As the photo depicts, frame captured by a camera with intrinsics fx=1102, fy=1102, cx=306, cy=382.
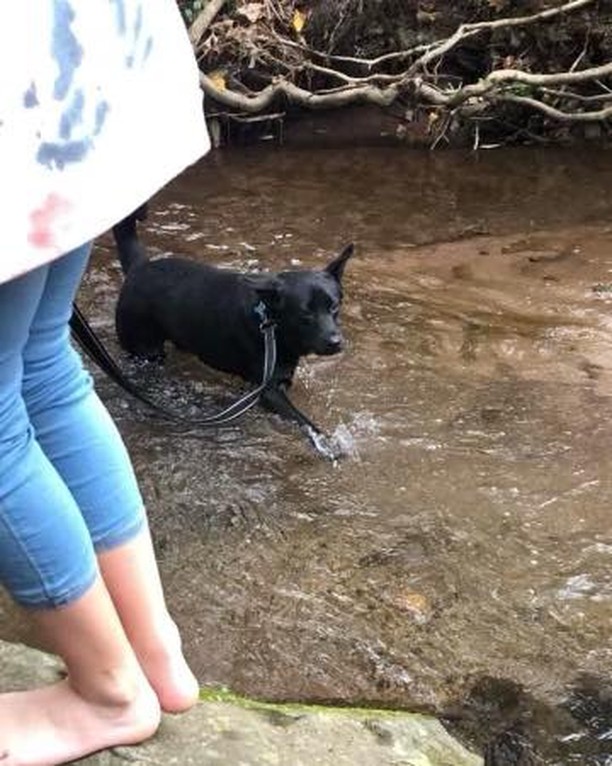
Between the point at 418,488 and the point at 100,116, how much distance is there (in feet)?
7.34

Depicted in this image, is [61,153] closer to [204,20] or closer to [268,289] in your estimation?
[268,289]

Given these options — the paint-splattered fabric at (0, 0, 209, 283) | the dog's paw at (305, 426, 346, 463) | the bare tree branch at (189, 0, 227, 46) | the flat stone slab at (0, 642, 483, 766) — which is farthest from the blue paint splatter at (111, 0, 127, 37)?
the bare tree branch at (189, 0, 227, 46)

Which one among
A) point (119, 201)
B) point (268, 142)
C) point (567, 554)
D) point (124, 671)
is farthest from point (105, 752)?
point (268, 142)

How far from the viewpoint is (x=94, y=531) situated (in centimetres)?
158

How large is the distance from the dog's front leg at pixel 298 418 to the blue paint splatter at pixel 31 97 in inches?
96.9

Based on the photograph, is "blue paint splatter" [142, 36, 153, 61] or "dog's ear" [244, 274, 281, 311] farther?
"dog's ear" [244, 274, 281, 311]

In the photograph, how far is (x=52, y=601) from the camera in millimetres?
1438

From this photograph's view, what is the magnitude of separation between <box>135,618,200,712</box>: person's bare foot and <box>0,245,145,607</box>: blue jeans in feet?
0.57

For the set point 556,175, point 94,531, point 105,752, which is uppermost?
point 94,531

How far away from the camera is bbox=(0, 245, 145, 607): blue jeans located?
54.4 inches

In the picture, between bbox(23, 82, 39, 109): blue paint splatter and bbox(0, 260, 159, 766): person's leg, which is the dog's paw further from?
bbox(23, 82, 39, 109): blue paint splatter

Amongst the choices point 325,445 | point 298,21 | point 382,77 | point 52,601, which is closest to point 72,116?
point 52,601

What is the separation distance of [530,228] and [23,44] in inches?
204

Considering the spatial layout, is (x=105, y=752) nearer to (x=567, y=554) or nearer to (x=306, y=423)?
(x=567, y=554)
